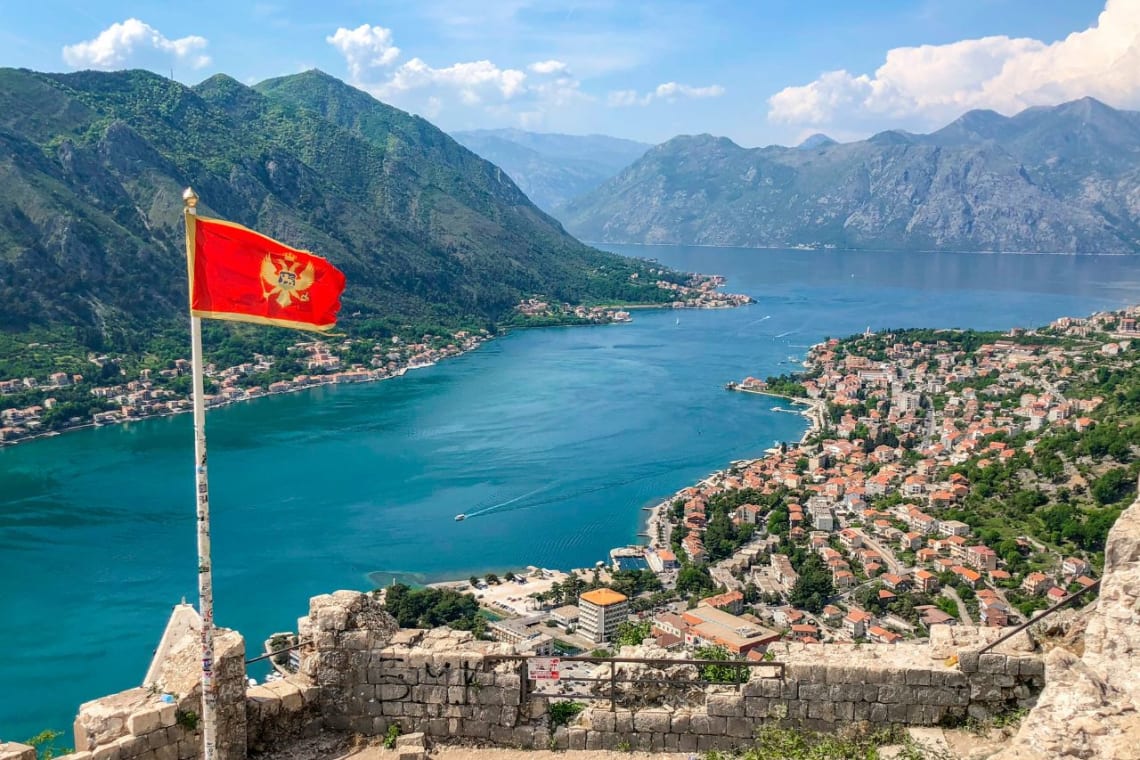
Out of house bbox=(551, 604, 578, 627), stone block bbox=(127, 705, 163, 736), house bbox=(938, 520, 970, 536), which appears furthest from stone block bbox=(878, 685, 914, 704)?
house bbox=(938, 520, 970, 536)

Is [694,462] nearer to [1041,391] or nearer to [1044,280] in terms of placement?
[1041,391]

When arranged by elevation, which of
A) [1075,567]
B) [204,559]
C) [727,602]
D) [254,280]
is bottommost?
[727,602]

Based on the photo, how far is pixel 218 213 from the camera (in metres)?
100

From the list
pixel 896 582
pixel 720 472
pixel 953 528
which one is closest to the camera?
pixel 896 582

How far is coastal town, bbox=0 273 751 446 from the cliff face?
57.9 metres

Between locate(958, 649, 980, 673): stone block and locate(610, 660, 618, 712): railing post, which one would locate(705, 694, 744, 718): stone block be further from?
locate(958, 649, 980, 673): stone block

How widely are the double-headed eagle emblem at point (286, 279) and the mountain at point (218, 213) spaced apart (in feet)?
240

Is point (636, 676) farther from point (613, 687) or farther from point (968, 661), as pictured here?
point (968, 661)

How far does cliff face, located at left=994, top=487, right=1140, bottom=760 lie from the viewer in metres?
4.26

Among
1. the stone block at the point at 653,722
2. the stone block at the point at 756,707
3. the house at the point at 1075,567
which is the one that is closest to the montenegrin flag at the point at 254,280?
the stone block at the point at 653,722

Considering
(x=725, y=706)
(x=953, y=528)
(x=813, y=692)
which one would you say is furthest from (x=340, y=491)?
(x=813, y=692)

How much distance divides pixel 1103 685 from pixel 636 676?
3135 mm

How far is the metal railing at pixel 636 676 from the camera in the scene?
6.52 meters

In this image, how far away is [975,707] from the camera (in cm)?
628
